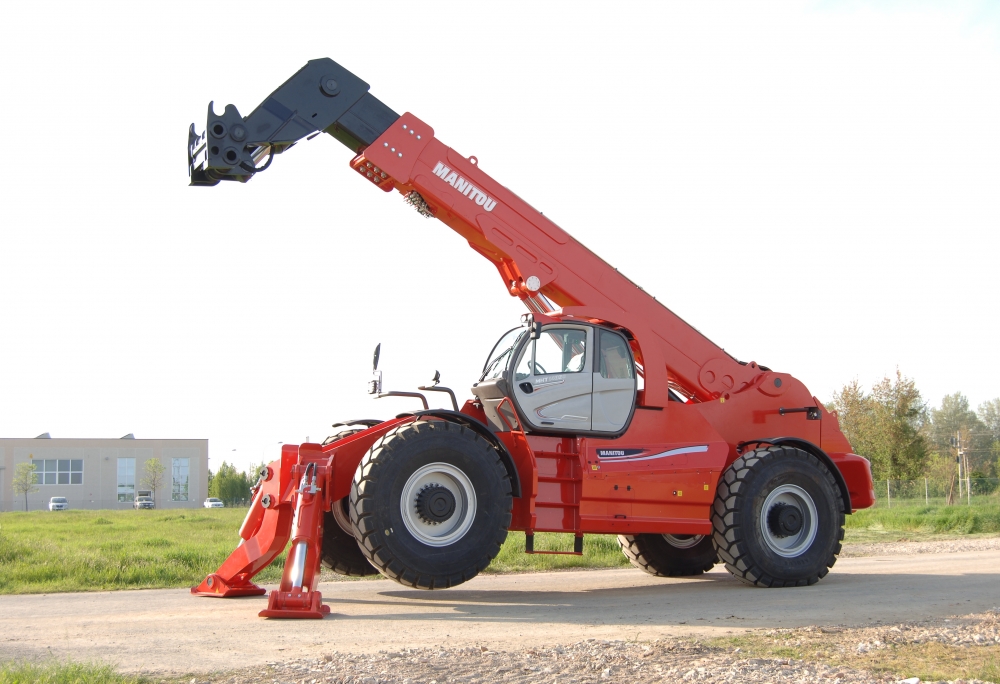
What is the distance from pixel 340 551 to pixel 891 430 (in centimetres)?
2687

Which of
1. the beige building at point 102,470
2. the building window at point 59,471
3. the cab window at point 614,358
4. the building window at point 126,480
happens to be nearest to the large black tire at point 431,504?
the cab window at point 614,358

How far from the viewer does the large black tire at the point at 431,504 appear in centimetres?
873

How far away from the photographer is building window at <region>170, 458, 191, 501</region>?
284 feet

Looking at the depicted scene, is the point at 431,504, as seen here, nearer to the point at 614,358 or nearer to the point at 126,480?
the point at 614,358

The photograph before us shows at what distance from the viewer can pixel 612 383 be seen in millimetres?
10641

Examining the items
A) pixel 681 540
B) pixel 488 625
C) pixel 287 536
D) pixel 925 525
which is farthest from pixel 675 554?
pixel 925 525

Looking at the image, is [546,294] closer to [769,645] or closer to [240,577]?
[240,577]

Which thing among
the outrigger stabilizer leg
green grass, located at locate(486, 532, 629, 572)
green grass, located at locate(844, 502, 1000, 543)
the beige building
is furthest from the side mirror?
the beige building

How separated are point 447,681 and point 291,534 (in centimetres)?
348

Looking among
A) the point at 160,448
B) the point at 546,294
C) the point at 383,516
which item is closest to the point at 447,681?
the point at 383,516

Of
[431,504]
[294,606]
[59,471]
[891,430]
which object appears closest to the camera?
[294,606]

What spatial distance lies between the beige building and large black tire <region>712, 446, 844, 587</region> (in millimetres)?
80863

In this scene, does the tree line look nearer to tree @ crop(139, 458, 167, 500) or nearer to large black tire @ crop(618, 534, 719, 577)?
large black tire @ crop(618, 534, 719, 577)

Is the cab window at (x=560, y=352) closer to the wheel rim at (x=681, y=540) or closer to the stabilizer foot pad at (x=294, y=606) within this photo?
the wheel rim at (x=681, y=540)
